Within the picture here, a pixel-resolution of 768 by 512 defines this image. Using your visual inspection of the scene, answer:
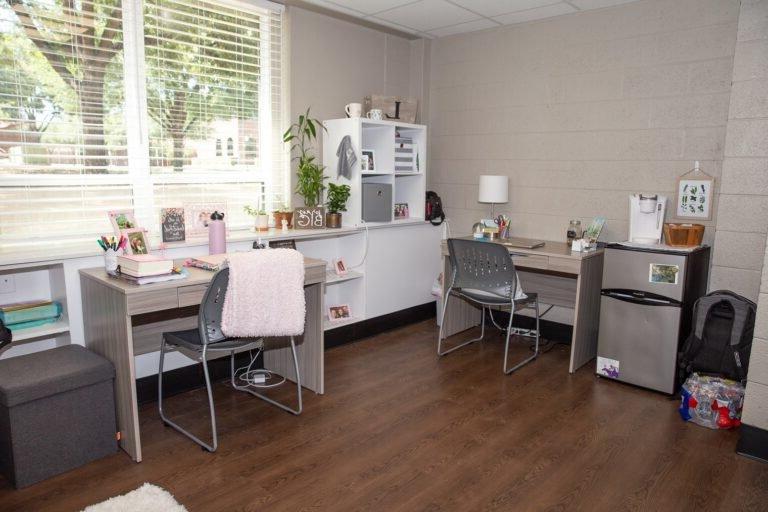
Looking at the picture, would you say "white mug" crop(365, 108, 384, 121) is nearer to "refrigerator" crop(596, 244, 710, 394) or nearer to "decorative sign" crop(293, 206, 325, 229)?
"decorative sign" crop(293, 206, 325, 229)

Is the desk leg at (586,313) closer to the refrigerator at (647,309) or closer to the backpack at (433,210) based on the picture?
the refrigerator at (647,309)

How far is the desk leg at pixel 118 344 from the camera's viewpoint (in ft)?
7.89

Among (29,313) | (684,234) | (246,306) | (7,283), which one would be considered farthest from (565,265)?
(7,283)

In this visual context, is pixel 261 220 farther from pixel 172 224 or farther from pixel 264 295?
pixel 264 295

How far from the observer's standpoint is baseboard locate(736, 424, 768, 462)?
257cm

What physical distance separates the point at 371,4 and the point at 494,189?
162cm

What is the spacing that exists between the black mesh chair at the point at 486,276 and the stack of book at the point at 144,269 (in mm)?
1909

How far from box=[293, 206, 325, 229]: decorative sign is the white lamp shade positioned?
4.30 feet

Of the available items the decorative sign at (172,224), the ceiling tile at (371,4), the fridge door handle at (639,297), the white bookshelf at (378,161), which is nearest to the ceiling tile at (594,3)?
the ceiling tile at (371,4)

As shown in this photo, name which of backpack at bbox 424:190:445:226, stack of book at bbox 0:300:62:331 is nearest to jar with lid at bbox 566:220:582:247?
backpack at bbox 424:190:445:226

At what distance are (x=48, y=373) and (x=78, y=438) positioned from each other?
0.33 meters

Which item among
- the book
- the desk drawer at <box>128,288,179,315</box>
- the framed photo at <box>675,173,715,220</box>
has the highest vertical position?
the framed photo at <box>675,173,715,220</box>

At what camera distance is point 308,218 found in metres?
3.89

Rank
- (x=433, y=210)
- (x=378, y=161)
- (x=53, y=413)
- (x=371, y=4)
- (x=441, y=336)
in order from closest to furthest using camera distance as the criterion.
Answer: (x=53, y=413) → (x=371, y=4) → (x=441, y=336) → (x=378, y=161) → (x=433, y=210)
